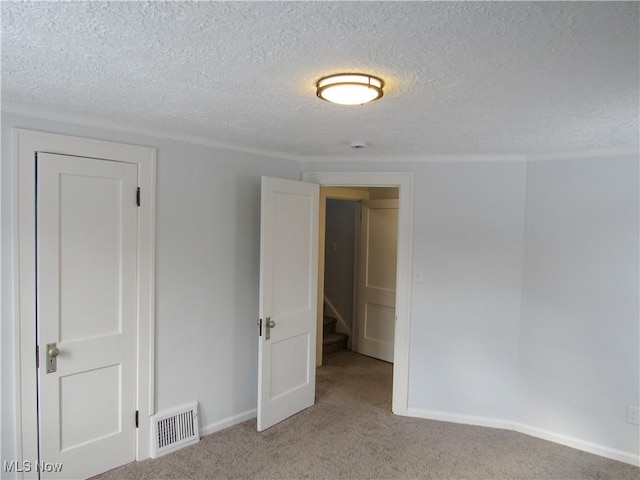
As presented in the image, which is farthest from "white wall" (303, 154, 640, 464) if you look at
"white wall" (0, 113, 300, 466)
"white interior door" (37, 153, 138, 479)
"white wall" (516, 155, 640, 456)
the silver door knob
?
the silver door knob

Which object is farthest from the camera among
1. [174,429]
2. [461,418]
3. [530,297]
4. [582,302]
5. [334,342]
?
[334,342]

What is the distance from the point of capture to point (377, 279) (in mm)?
5113

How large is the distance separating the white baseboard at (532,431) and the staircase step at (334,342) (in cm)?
172

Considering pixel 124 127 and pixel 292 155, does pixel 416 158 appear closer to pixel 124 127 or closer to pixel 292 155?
pixel 292 155

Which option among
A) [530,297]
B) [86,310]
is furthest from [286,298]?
[530,297]

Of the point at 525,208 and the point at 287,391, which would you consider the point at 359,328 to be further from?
the point at 525,208

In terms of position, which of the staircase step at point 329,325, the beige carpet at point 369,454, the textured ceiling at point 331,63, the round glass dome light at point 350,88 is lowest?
the beige carpet at point 369,454

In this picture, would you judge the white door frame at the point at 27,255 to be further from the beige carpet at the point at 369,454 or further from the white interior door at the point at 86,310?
the beige carpet at the point at 369,454

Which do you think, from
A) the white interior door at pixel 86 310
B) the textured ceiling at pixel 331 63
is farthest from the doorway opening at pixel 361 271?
the textured ceiling at pixel 331 63

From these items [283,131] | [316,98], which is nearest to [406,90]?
[316,98]

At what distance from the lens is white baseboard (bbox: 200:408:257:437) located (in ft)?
10.2

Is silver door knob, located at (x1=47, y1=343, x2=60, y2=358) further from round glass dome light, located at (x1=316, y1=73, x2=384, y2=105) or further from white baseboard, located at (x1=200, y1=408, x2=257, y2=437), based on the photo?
round glass dome light, located at (x1=316, y1=73, x2=384, y2=105)

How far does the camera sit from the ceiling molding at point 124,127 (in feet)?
7.26

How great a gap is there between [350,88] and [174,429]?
2.52 metres
